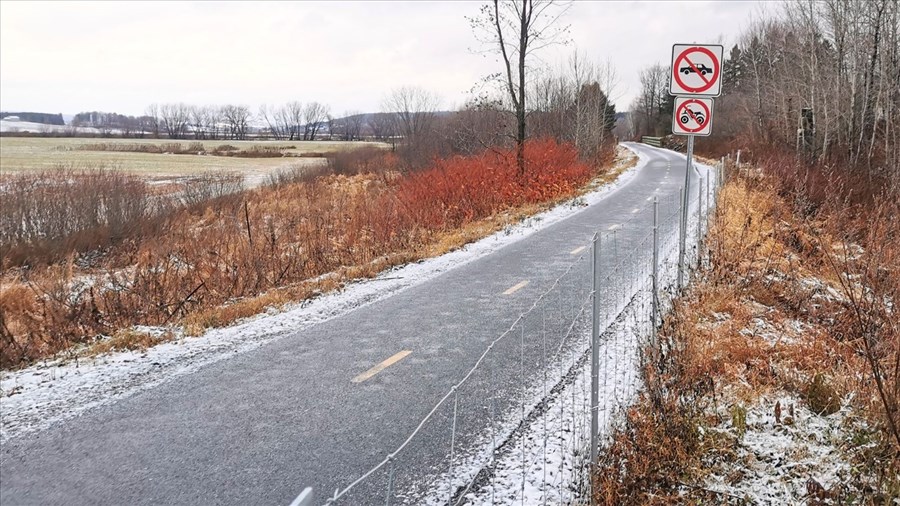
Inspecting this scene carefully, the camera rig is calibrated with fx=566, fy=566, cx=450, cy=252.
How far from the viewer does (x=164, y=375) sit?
236 inches

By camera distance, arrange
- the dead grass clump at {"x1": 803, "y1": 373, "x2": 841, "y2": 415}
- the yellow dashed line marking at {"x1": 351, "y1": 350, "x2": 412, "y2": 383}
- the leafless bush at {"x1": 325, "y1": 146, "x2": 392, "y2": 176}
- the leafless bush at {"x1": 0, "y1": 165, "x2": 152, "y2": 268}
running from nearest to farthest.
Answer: the dead grass clump at {"x1": 803, "y1": 373, "x2": 841, "y2": 415} < the yellow dashed line marking at {"x1": 351, "y1": 350, "x2": 412, "y2": 383} < the leafless bush at {"x1": 0, "y1": 165, "x2": 152, "y2": 268} < the leafless bush at {"x1": 325, "y1": 146, "x2": 392, "y2": 176}

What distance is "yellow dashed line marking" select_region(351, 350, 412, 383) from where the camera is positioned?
5824mm

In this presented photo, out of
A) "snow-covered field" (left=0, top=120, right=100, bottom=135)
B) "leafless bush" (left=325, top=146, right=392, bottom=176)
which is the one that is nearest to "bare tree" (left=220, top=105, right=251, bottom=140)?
"snow-covered field" (left=0, top=120, right=100, bottom=135)

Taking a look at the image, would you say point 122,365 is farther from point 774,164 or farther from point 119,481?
point 774,164

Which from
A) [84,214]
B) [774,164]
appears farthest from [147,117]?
[774,164]

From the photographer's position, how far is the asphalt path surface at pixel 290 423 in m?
3.94

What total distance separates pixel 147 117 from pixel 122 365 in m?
156

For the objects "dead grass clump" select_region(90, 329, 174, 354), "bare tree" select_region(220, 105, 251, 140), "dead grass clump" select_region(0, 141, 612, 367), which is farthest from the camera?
"bare tree" select_region(220, 105, 251, 140)

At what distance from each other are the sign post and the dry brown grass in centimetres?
226

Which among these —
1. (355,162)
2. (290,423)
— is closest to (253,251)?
(290,423)

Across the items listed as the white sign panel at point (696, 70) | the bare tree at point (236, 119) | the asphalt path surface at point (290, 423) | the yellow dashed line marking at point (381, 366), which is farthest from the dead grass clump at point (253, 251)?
the bare tree at point (236, 119)

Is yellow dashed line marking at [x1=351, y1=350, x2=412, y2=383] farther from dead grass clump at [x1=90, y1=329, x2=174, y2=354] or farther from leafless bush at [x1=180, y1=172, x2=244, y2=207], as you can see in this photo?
leafless bush at [x1=180, y1=172, x2=244, y2=207]

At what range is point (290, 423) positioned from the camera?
15.9ft

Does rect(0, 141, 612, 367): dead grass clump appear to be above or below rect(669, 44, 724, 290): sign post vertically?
below
